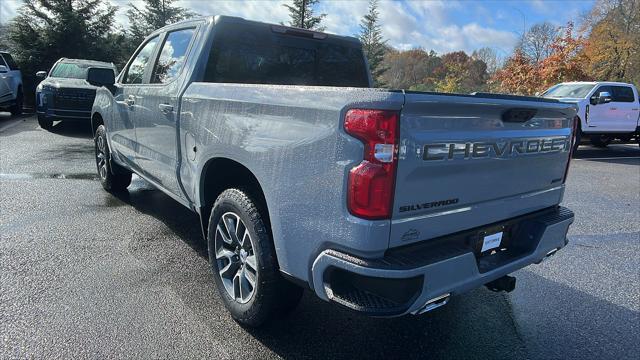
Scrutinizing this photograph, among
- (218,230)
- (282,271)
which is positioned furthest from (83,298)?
(282,271)

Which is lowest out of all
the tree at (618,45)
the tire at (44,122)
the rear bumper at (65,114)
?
the tire at (44,122)

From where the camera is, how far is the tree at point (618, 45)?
3014 centimetres

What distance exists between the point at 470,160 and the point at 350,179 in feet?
2.30

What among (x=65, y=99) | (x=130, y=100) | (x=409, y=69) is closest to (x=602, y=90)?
(x=130, y=100)

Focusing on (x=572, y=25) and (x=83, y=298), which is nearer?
(x=83, y=298)

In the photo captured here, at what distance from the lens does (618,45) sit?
3056cm

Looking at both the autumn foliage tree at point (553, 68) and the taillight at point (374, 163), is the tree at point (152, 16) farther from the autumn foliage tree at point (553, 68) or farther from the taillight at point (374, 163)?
the taillight at point (374, 163)

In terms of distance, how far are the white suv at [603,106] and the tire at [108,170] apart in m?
11.0

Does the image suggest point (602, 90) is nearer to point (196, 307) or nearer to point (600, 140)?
point (600, 140)

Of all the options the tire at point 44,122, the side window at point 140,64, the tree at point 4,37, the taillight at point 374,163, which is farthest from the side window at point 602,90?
the tree at point 4,37

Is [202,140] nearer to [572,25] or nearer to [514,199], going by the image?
[514,199]

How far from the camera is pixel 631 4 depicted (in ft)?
102

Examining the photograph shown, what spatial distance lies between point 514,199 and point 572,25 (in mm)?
22251

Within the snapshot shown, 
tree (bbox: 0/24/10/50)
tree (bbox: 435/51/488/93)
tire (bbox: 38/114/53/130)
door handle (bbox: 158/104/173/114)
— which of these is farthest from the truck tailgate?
tree (bbox: 435/51/488/93)
